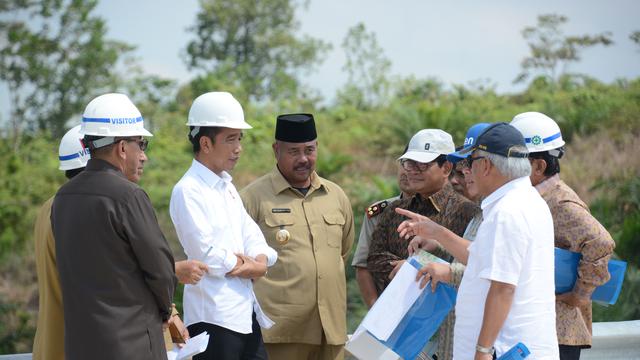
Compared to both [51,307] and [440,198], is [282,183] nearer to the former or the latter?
[440,198]

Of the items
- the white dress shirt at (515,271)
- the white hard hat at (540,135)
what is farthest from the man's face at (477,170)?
the white hard hat at (540,135)

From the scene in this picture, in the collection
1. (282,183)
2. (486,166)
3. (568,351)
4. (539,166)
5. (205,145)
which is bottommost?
(568,351)

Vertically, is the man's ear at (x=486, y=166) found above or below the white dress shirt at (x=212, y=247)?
above

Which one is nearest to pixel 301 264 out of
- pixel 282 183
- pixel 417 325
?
pixel 282 183

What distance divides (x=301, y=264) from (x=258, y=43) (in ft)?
51.9

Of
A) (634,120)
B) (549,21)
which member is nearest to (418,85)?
(549,21)

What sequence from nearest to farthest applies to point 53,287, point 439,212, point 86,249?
point 86,249 < point 53,287 < point 439,212

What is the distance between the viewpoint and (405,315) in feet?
14.3

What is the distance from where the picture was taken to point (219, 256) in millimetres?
4539

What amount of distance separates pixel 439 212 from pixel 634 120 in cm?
1081

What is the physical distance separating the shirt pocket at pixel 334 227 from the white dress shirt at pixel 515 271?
1676mm

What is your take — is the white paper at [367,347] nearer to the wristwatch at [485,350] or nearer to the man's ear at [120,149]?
the wristwatch at [485,350]

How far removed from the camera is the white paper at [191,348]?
13.9 ft

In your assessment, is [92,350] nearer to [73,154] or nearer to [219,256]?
[219,256]
